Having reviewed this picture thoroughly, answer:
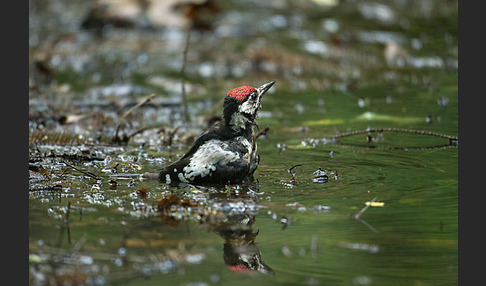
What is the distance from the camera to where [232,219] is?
5.09 m

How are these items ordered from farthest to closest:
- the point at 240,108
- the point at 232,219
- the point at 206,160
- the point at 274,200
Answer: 1. the point at 240,108
2. the point at 206,160
3. the point at 274,200
4. the point at 232,219

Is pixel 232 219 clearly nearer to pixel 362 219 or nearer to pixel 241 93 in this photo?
pixel 362 219

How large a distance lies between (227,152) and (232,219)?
108cm

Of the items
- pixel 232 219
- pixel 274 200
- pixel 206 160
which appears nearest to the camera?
pixel 232 219

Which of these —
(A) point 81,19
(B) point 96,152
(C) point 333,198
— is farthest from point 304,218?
(A) point 81,19

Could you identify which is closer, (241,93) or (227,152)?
(227,152)

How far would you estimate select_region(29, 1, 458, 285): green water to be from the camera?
4.15 m

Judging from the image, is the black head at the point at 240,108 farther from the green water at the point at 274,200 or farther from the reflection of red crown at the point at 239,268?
the reflection of red crown at the point at 239,268

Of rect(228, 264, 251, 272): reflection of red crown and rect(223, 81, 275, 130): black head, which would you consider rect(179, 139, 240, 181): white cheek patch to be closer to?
rect(223, 81, 275, 130): black head

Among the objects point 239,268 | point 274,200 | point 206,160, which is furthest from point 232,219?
point 206,160

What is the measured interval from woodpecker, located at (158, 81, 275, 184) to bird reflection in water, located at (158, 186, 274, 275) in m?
0.25

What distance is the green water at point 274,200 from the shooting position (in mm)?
4148

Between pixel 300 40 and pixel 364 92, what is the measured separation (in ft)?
10.2

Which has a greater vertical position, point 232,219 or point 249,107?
point 249,107
